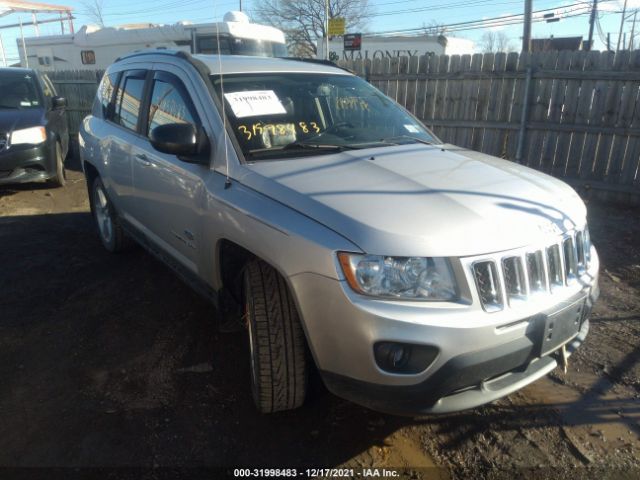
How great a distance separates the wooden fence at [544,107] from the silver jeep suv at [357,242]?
482cm

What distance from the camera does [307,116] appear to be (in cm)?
321

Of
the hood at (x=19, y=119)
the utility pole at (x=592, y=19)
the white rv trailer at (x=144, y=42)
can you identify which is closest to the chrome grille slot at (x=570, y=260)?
the hood at (x=19, y=119)

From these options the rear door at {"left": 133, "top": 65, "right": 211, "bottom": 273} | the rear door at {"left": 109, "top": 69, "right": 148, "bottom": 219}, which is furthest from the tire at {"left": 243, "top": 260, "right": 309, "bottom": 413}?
the rear door at {"left": 109, "top": 69, "right": 148, "bottom": 219}

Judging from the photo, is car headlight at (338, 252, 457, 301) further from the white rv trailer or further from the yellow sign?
the yellow sign

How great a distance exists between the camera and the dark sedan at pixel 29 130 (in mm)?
7230

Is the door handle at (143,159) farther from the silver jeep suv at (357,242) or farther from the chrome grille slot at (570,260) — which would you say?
the chrome grille slot at (570,260)

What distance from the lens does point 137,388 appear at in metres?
2.94

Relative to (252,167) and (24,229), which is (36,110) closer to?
(24,229)

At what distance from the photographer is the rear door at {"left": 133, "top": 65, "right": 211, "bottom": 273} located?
119 inches

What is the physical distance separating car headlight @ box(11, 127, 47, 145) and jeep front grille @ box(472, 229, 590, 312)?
24.4 feet

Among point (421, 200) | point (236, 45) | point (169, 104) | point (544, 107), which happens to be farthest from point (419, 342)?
point (236, 45)

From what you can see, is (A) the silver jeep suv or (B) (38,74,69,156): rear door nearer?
(A) the silver jeep suv

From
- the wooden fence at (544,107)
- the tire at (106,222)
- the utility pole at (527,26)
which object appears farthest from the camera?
the utility pole at (527,26)

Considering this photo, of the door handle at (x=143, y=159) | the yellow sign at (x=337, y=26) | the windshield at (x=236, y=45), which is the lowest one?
the door handle at (x=143, y=159)
